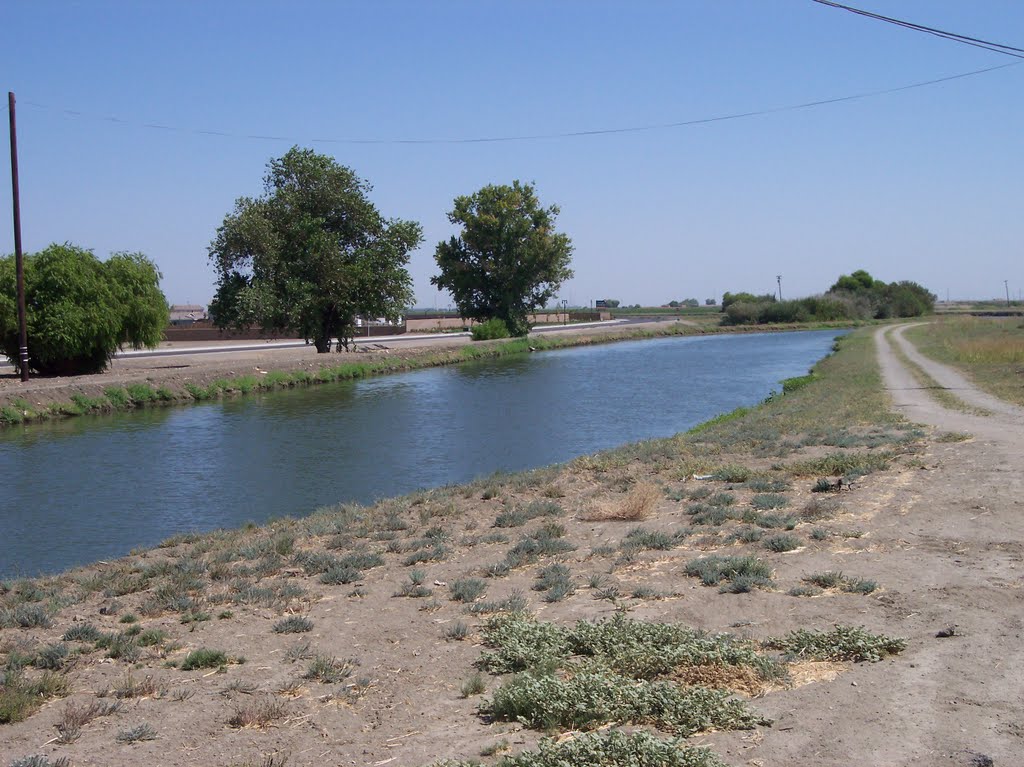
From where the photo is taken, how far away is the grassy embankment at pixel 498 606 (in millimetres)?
5926

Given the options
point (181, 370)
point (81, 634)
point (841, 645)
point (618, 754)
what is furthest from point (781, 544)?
point (181, 370)

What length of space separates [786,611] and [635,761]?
3509 millimetres

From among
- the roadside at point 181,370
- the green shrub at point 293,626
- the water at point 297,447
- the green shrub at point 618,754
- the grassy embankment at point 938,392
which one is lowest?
the water at point 297,447

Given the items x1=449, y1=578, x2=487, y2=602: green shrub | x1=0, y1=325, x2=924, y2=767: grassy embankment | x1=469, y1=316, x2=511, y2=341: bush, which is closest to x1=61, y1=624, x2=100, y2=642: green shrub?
x1=0, y1=325, x2=924, y2=767: grassy embankment

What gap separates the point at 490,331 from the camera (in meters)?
74.4

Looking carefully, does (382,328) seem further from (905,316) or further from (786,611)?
(786,611)

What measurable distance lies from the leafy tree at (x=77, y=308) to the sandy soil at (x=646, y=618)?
1090 inches

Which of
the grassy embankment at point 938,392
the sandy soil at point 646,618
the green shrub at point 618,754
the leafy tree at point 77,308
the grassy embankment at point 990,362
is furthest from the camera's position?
the leafy tree at point 77,308

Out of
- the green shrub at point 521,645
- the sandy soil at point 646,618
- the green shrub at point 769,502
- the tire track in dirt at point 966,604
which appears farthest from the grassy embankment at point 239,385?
the tire track in dirt at point 966,604

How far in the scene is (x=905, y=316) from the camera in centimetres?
12812

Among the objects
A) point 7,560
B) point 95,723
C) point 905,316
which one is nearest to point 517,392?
point 7,560

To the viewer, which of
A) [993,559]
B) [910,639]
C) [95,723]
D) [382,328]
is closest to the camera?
[95,723]

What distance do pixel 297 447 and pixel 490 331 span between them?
5085cm

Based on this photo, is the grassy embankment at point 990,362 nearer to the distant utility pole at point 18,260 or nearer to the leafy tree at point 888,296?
the distant utility pole at point 18,260
